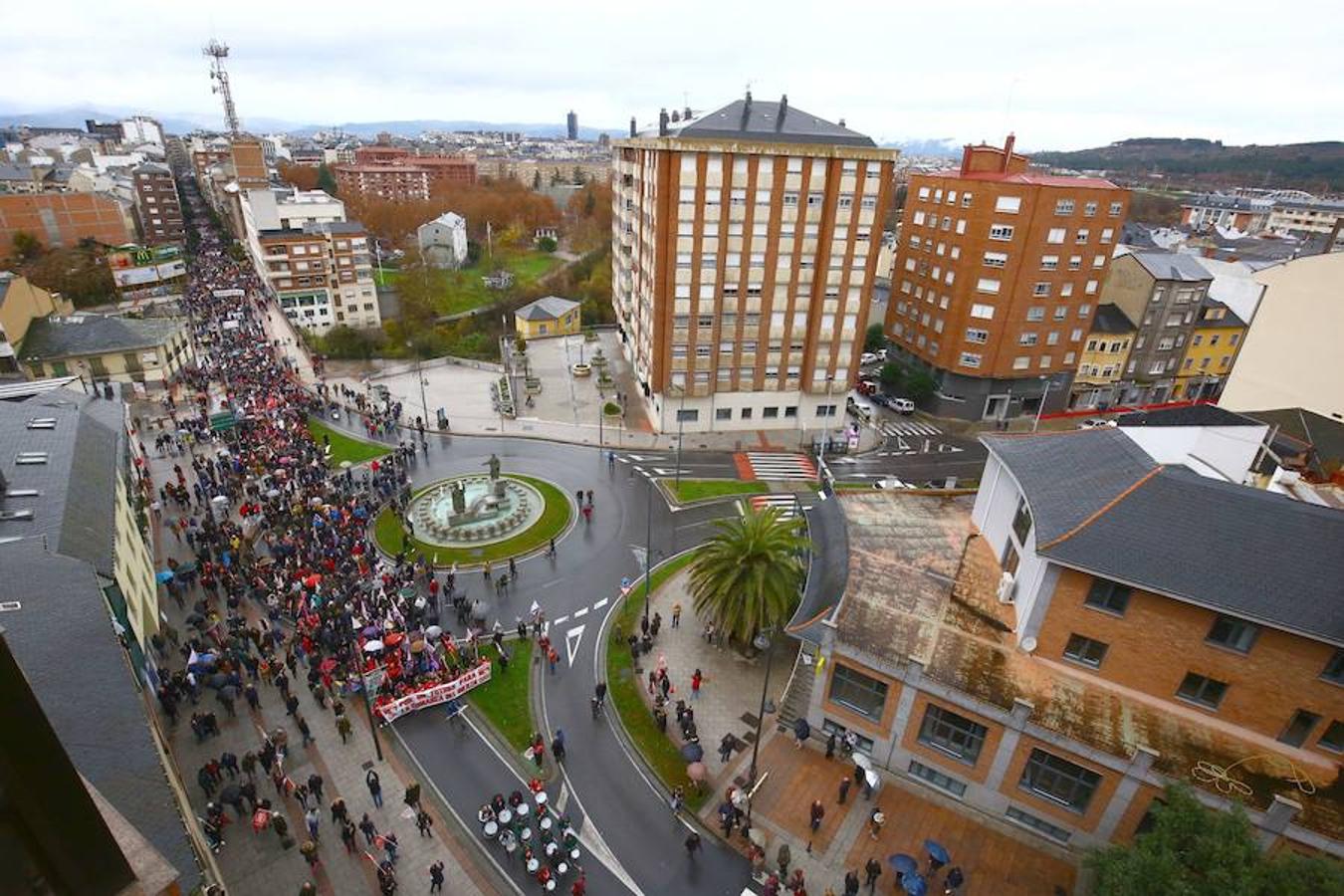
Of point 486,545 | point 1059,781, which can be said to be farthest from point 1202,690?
point 486,545

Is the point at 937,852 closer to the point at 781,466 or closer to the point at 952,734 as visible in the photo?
the point at 952,734

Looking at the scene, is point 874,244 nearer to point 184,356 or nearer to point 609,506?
point 609,506

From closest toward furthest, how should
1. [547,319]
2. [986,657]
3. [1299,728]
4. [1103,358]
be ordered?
[1299,728] → [986,657] → [1103,358] → [547,319]

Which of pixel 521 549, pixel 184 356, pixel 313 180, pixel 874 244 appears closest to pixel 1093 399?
pixel 874 244

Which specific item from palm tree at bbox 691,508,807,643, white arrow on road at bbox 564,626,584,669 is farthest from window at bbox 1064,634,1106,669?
white arrow on road at bbox 564,626,584,669

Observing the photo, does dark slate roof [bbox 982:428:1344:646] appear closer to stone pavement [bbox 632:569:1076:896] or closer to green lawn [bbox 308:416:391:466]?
stone pavement [bbox 632:569:1076:896]

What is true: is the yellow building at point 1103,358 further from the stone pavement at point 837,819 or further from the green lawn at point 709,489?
the stone pavement at point 837,819
